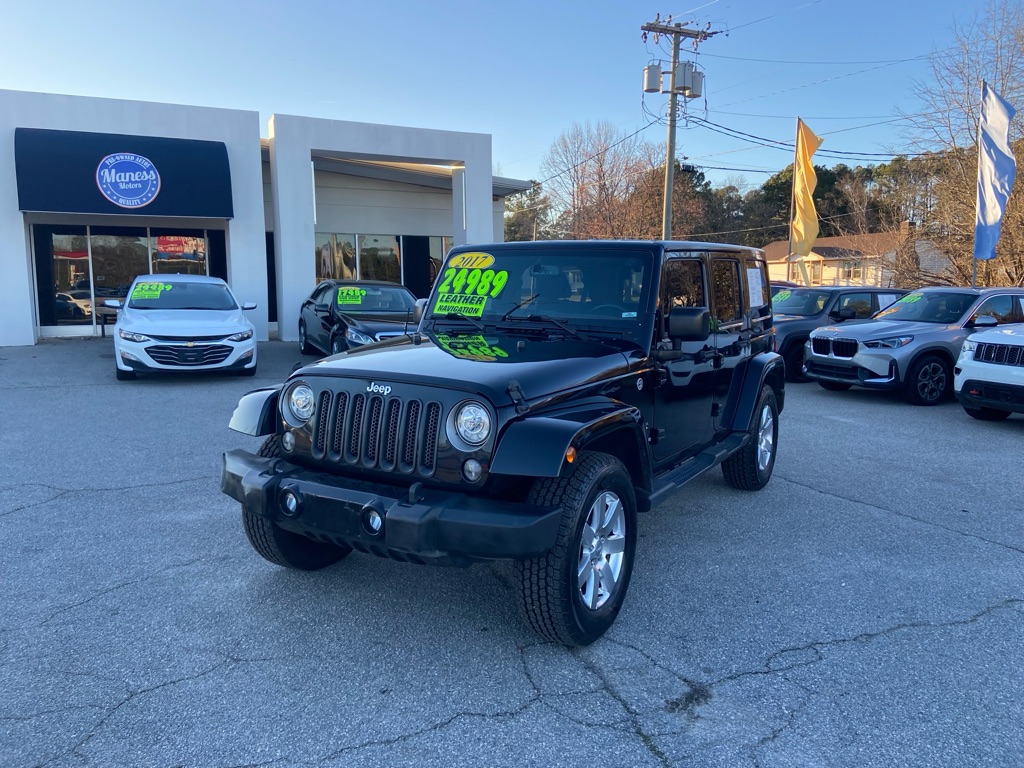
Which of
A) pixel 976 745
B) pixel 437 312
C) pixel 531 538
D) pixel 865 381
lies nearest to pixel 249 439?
pixel 437 312

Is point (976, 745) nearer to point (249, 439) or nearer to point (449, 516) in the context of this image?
point (449, 516)

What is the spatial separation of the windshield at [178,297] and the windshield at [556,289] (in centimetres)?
850

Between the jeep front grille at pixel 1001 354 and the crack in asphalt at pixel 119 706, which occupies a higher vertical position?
the jeep front grille at pixel 1001 354

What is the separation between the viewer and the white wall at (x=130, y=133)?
588 inches

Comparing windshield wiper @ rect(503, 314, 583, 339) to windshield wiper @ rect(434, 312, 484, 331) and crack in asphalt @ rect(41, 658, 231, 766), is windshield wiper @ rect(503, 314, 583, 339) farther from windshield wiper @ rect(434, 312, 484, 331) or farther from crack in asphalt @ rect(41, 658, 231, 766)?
crack in asphalt @ rect(41, 658, 231, 766)

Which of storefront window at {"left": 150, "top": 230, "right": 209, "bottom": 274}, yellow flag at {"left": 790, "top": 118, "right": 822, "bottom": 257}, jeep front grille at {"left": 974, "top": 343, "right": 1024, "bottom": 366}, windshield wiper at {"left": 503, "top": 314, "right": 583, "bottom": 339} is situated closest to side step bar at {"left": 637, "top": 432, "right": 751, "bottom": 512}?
windshield wiper at {"left": 503, "top": 314, "right": 583, "bottom": 339}

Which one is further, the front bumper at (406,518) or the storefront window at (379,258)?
the storefront window at (379,258)

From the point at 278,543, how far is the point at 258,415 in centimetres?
69

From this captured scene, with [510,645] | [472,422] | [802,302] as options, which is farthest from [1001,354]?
[472,422]

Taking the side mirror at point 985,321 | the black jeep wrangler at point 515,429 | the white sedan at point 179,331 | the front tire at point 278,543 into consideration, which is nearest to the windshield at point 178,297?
the white sedan at point 179,331

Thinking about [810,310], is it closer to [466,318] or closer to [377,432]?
[466,318]

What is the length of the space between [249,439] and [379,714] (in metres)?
4.76

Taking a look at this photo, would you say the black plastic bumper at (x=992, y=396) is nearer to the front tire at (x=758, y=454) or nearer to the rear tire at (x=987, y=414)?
the rear tire at (x=987, y=414)

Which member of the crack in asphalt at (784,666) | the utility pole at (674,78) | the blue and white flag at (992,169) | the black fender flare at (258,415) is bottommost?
the crack in asphalt at (784,666)
